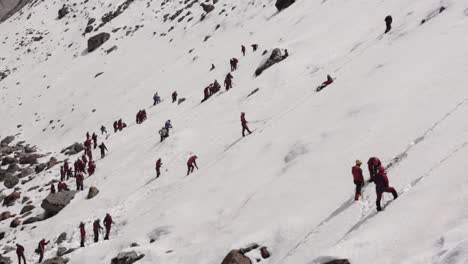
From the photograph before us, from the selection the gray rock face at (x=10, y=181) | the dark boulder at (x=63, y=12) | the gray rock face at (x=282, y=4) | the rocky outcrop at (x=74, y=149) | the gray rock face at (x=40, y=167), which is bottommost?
the rocky outcrop at (x=74, y=149)

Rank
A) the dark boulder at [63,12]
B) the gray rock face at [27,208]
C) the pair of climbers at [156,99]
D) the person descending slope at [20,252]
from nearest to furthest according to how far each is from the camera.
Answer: the person descending slope at [20,252] → the gray rock face at [27,208] → the pair of climbers at [156,99] → the dark boulder at [63,12]

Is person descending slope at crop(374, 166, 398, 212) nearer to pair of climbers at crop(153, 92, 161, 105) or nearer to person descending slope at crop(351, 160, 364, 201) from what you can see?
person descending slope at crop(351, 160, 364, 201)

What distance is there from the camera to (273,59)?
109 ft

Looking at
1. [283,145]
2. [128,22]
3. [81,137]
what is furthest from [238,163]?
[128,22]

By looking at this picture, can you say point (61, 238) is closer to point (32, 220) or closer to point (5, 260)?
point (5, 260)

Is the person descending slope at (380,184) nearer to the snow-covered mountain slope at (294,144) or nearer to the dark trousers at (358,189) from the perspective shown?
the snow-covered mountain slope at (294,144)

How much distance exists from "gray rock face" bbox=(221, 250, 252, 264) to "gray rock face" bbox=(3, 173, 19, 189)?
2470cm

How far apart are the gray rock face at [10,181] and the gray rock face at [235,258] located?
24.7 meters

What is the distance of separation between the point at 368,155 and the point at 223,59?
27198 millimetres

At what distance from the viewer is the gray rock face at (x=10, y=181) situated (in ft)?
110

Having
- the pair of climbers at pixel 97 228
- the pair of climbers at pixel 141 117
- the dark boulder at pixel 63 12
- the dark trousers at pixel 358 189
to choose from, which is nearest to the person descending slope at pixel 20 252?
the pair of climbers at pixel 97 228

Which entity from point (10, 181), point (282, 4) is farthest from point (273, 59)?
point (10, 181)

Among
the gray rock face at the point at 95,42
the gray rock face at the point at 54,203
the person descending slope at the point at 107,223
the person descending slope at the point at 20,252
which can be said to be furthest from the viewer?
the gray rock face at the point at 95,42

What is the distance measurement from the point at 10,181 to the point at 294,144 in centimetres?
2308
